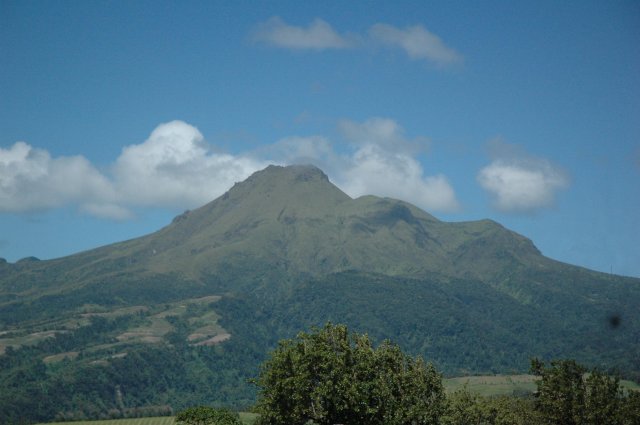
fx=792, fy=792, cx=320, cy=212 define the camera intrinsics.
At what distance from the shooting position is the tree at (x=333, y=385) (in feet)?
226

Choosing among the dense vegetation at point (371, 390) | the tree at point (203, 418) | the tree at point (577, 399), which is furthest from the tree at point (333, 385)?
the tree at point (577, 399)

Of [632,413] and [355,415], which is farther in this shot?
[632,413]

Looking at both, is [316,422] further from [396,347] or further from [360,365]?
[396,347]

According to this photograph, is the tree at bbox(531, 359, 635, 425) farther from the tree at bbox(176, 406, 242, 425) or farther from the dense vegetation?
the tree at bbox(176, 406, 242, 425)

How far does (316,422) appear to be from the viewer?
69500 millimetres

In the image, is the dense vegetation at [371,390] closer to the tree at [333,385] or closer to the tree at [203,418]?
the tree at [333,385]

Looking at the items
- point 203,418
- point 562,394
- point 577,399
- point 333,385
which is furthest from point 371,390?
point 577,399

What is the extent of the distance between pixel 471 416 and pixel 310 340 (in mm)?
32675

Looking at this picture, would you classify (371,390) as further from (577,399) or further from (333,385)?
(577,399)

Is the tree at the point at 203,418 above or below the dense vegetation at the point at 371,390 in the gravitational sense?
below

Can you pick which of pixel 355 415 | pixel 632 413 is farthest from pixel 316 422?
pixel 632 413

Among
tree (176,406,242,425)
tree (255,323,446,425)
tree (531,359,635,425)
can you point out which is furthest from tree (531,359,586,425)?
tree (176,406,242,425)

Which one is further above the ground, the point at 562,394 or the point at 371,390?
the point at 371,390

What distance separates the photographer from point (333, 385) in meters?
69.4
